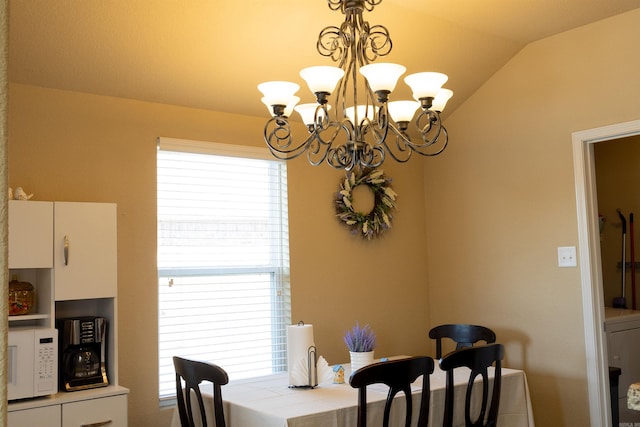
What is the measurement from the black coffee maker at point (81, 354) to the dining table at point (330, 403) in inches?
17.3

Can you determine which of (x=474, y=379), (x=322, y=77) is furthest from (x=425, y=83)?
(x=474, y=379)

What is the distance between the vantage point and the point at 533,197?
13.0 feet

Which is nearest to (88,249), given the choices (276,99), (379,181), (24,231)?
(24,231)

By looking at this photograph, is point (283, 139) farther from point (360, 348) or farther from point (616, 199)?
point (616, 199)

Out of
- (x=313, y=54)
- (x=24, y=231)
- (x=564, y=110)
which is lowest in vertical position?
(x=24, y=231)

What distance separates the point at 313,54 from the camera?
3477 mm

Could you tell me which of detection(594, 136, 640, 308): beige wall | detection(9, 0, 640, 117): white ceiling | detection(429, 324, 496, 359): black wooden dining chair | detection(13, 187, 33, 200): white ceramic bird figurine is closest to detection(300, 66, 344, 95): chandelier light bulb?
detection(9, 0, 640, 117): white ceiling

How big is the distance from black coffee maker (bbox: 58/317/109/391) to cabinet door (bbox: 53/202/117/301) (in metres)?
0.14

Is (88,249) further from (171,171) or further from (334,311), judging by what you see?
(334,311)

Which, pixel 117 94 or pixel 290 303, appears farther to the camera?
pixel 290 303

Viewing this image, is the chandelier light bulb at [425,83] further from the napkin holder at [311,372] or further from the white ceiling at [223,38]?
the napkin holder at [311,372]

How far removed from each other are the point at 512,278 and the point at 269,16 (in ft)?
7.49

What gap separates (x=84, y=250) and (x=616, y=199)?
4.02 metres

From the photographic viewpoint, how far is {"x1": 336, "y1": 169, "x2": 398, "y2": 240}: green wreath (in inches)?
167
